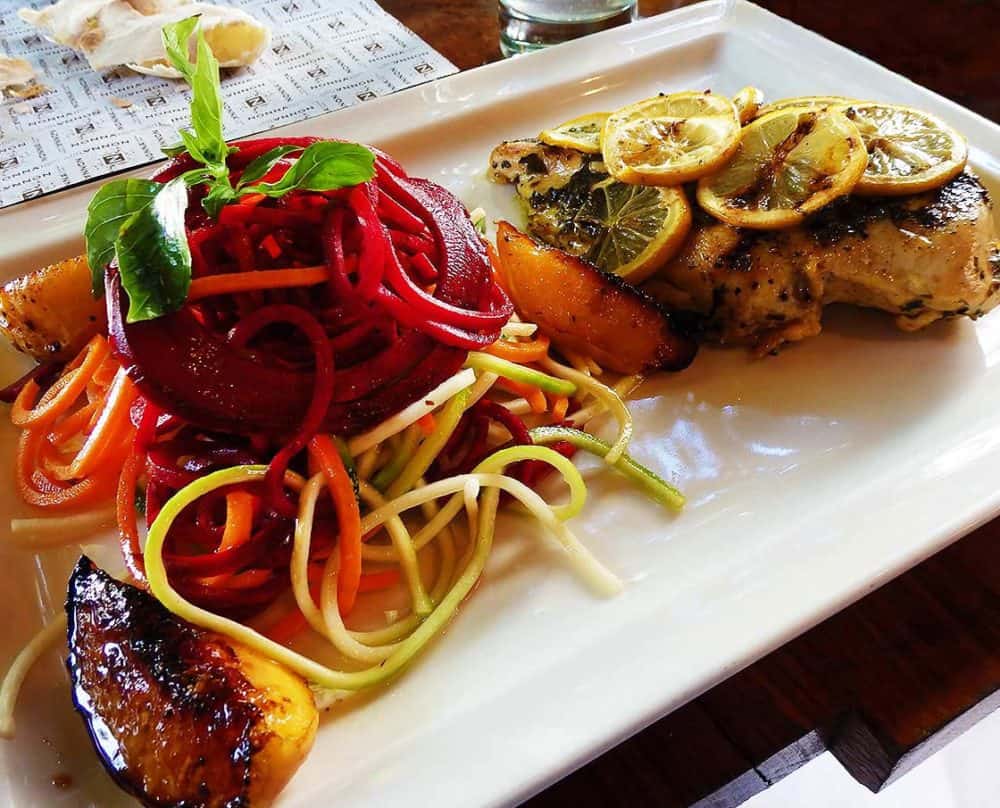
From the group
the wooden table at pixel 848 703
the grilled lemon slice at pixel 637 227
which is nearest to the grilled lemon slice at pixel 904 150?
the grilled lemon slice at pixel 637 227

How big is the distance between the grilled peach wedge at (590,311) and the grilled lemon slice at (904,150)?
66 centimetres

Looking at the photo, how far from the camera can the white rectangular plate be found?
1562 mm

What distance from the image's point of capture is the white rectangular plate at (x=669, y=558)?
1562mm

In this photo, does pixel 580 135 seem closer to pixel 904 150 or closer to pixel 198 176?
pixel 904 150

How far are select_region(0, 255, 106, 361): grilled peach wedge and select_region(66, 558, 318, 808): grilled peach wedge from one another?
88 centimetres

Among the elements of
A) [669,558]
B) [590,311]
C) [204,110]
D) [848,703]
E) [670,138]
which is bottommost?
[848,703]

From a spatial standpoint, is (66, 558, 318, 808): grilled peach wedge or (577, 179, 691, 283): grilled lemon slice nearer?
(66, 558, 318, 808): grilled peach wedge

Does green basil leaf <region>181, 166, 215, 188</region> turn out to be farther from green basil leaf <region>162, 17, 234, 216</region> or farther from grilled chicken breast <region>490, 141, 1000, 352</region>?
grilled chicken breast <region>490, 141, 1000, 352</region>

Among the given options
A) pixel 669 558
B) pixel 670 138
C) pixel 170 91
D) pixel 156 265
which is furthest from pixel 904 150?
pixel 170 91

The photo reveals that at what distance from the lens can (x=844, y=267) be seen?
2303 mm

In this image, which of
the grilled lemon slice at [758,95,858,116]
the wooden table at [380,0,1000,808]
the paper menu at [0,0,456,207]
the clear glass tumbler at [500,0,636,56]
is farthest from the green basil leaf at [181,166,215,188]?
the clear glass tumbler at [500,0,636,56]

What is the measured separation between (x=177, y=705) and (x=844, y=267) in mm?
1909

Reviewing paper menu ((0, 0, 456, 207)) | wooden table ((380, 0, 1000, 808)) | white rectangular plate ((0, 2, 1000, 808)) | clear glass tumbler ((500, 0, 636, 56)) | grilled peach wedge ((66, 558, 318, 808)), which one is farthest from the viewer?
clear glass tumbler ((500, 0, 636, 56))

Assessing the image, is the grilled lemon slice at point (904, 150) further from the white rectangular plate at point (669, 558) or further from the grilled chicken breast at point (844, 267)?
the white rectangular plate at point (669, 558)
